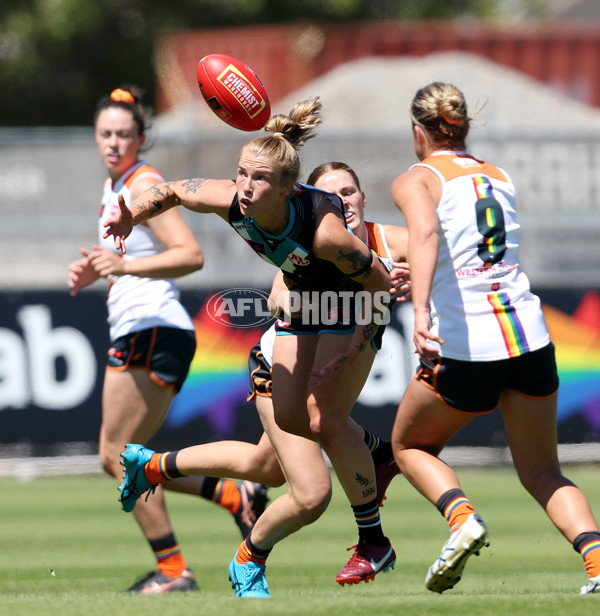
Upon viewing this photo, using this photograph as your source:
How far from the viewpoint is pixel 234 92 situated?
5805 mm

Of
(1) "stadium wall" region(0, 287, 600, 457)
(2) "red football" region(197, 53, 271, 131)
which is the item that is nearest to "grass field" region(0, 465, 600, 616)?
(1) "stadium wall" region(0, 287, 600, 457)

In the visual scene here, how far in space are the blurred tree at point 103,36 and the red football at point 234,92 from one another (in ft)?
80.8

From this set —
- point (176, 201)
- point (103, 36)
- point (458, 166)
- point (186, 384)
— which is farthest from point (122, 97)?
point (103, 36)

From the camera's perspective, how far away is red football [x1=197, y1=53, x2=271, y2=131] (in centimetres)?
580

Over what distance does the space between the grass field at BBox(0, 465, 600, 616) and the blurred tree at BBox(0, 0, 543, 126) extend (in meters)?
20.1

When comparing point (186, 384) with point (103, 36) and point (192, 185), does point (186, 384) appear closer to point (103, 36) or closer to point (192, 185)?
point (192, 185)

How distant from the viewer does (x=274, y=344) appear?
572 cm

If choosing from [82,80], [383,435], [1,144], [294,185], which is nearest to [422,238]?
[294,185]

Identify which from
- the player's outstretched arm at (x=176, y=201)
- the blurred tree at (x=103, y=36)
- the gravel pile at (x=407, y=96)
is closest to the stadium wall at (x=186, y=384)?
the player's outstretched arm at (x=176, y=201)

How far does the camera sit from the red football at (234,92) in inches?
228

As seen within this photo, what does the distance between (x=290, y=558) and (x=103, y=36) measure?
26.7 m

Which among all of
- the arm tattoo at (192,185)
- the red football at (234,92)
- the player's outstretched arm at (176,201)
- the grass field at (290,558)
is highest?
the red football at (234,92)

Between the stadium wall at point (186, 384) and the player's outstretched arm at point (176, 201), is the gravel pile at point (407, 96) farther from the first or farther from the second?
the player's outstretched arm at point (176, 201)

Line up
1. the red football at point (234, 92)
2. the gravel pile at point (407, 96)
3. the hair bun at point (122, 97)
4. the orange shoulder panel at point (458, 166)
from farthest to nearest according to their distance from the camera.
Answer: the gravel pile at point (407, 96), the hair bun at point (122, 97), the red football at point (234, 92), the orange shoulder panel at point (458, 166)
